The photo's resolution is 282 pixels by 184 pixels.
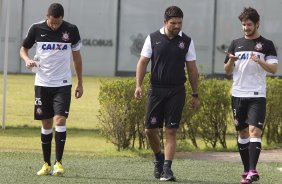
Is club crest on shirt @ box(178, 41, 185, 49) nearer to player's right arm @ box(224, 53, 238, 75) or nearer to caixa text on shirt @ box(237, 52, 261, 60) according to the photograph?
player's right arm @ box(224, 53, 238, 75)

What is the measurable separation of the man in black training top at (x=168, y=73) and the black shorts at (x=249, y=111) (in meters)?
0.55

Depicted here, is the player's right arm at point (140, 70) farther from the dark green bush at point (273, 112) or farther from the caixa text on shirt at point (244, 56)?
the dark green bush at point (273, 112)

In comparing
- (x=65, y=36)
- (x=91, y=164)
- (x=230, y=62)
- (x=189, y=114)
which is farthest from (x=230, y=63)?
(x=189, y=114)

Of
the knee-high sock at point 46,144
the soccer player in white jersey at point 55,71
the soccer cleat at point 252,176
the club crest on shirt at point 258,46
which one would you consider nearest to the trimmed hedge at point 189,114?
the knee-high sock at point 46,144

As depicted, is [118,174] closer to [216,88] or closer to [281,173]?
[281,173]

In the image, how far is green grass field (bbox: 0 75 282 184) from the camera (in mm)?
10062

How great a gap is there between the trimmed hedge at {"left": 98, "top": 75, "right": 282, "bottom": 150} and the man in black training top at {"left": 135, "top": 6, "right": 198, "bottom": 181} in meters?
2.82

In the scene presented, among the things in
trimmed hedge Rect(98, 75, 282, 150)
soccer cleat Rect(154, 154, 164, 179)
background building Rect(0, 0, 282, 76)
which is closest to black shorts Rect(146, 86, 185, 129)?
soccer cleat Rect(154, 154, 164, 179)

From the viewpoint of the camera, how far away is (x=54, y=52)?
33.7 ft

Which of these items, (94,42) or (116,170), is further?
(94,42)

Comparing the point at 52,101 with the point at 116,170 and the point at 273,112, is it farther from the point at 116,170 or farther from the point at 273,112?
the point at 273,112

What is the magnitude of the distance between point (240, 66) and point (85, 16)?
27915 millimetres

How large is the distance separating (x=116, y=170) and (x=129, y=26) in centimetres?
2688

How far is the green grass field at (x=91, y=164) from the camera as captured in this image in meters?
10.1
